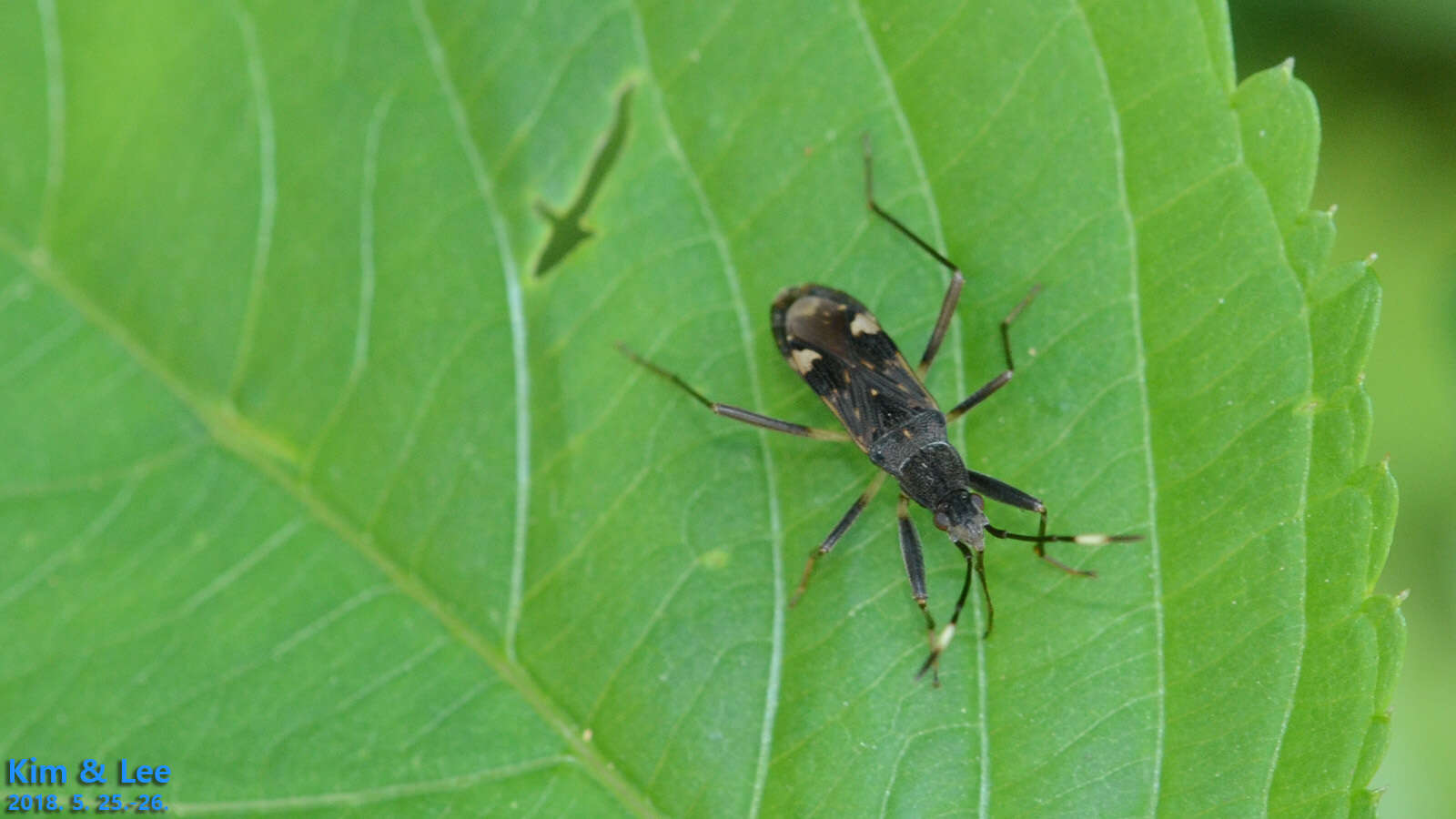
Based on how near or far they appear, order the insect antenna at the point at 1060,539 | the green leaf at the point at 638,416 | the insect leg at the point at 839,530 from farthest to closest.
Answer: the insect leg at the point at 839,530 → the insect antenna at the point at 1060,539 → the green leaf at the point at 638,416

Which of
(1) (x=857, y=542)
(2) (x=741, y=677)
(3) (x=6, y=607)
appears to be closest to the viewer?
(3) (x=6, y=607)

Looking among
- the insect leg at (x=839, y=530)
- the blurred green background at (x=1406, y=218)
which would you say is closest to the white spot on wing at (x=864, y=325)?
the insect leg at (x=839, y=530)

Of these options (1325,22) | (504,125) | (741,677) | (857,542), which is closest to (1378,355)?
(1325,22)

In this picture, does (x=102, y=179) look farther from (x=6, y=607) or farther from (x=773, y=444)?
(x=773, y=444)

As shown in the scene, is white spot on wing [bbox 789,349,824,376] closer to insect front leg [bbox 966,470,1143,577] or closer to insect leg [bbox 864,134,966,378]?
insect leg [bbox 864,134,966,378]

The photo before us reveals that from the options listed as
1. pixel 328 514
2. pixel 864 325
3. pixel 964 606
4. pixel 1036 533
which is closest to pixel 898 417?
pixel 864 325

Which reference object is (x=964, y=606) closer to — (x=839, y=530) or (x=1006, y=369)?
(x=839, y=530)

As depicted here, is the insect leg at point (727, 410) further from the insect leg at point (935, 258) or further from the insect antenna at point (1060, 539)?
the insect antenna at point (1060, 539)

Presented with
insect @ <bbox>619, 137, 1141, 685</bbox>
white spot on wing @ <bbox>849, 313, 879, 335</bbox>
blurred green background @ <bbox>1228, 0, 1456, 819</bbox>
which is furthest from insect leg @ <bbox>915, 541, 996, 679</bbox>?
blurred green background @ <bbox>1228, 0, 1456, 819</bbox>
